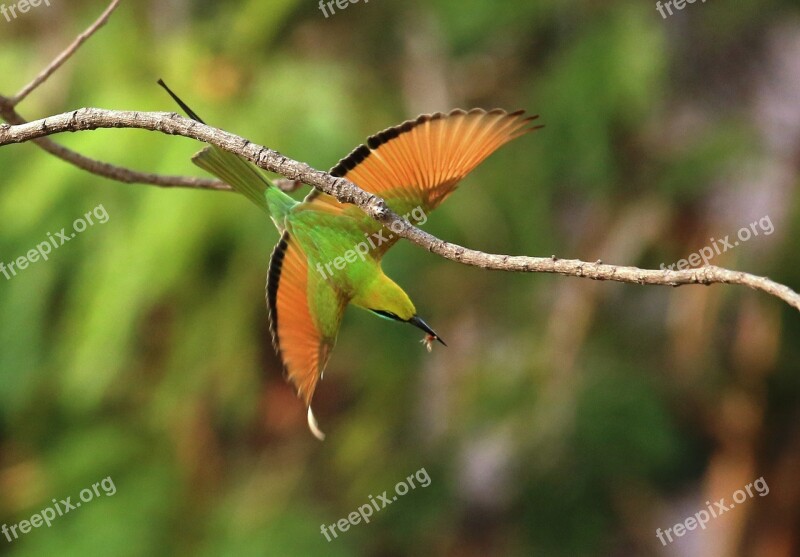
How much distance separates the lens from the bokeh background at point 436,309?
2594mm

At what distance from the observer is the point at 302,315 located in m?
0.97

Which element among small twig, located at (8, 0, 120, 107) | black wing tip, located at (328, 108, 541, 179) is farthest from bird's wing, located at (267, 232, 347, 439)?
small twig, located at (8, 0, 120, 107)

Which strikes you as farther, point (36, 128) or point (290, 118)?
point (290, 118)

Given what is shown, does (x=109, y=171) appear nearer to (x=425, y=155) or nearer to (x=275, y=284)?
(x=275, y=284)

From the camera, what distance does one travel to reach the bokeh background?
102 inches

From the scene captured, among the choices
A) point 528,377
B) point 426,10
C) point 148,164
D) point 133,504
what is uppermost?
point 426,10

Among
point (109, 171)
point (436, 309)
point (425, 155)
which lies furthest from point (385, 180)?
point (436, 309)

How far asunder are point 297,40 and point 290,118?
50 centimetres

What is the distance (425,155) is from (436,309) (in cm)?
208

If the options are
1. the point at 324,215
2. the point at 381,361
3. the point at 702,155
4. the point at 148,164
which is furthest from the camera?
the point at 381,361

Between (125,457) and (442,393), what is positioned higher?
(125,457)

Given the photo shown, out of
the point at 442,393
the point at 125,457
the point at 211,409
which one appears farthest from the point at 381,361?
the point at 125,457

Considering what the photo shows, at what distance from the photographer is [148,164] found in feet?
7.63

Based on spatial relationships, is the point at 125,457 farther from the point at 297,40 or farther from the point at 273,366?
the point at 297,40
